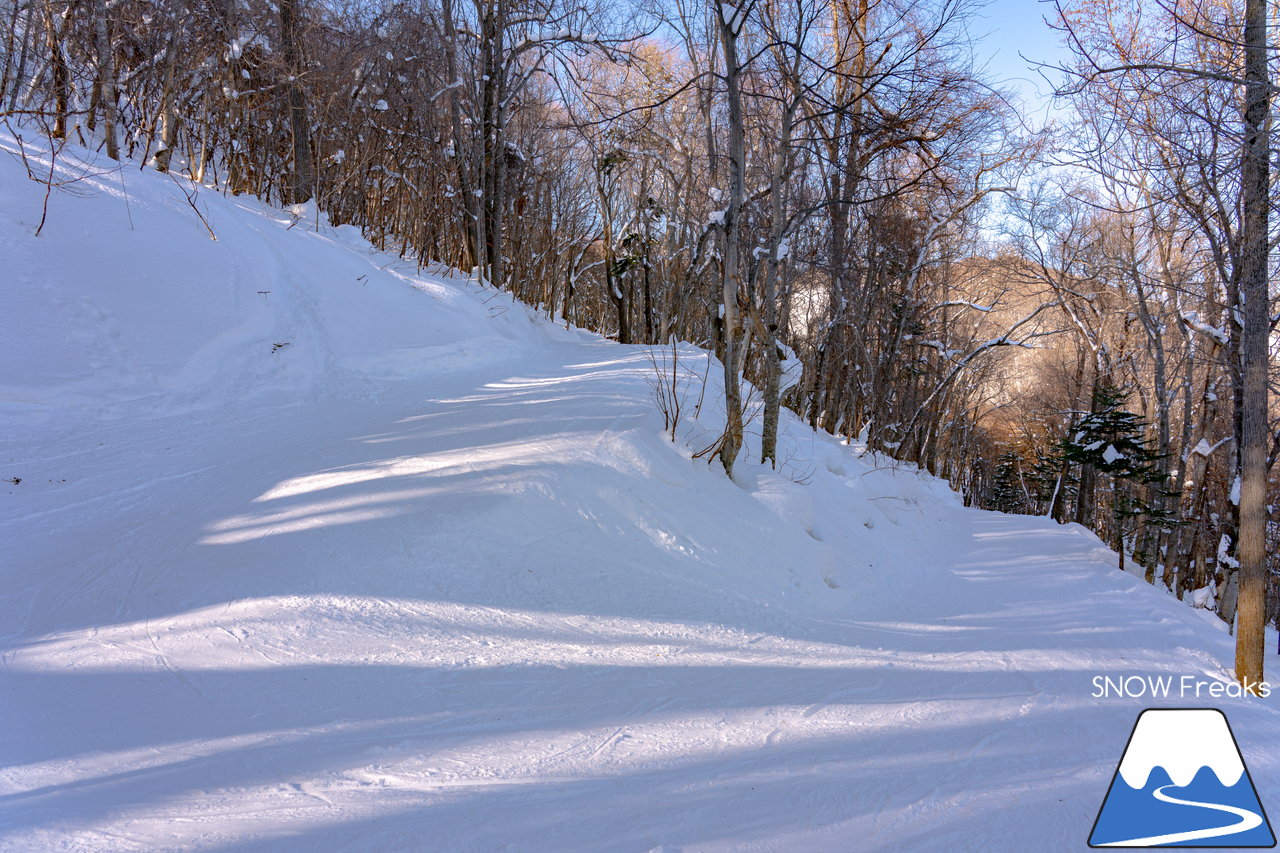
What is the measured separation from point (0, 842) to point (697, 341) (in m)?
23.1

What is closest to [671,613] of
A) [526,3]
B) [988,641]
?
[988,641]

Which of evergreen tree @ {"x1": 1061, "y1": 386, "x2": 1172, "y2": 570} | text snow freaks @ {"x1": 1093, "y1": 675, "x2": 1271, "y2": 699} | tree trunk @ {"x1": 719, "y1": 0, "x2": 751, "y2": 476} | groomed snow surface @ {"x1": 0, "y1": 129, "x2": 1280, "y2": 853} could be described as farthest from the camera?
evergreen tree @ {"x1": 1061, "y1": 386, "x2": 1172, "y2": 570}

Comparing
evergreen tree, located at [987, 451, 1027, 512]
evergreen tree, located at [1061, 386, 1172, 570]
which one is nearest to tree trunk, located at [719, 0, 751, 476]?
evergreen tree, located at [1061, 386, 1172, 570]

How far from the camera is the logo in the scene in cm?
276

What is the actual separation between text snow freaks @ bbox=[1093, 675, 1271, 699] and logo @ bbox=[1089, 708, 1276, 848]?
85cm

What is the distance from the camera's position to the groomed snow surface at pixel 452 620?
8.64ft

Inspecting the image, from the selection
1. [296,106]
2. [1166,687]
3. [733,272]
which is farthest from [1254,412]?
[296,106]

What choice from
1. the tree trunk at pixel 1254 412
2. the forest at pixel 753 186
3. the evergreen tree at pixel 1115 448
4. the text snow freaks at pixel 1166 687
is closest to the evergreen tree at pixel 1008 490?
the forest at pixel 753 186

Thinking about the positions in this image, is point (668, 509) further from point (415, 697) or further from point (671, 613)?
point (415, 697)

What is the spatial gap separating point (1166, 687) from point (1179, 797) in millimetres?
2109

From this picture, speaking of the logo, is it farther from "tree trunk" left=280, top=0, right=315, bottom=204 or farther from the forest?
"tree trunk" left=280, top=0, right=315, bottom=204

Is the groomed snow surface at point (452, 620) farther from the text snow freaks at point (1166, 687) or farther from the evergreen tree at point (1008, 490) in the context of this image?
the evergreen tree at point (1008, 490)

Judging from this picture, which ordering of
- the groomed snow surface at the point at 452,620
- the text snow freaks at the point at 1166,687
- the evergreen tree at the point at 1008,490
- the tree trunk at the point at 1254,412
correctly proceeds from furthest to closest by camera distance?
the evergreen tree at the point at 1008,490 < the tree trunk at the point at 1254,412 < the text snow freaks at the point at 1166,687 < the groomed snow surface at the point at 452,620

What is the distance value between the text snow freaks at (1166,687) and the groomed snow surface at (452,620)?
0.13 meters
